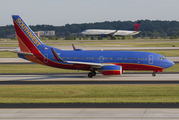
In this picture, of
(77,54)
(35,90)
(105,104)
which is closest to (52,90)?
(35,90)

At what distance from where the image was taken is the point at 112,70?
3581 centimetres

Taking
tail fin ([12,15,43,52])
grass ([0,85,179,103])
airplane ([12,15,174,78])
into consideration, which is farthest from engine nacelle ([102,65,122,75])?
tail fin ([12,15,43,52])

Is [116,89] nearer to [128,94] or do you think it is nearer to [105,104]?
[128,94]

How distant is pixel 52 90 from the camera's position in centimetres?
2833

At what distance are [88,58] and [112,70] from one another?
4277mm
